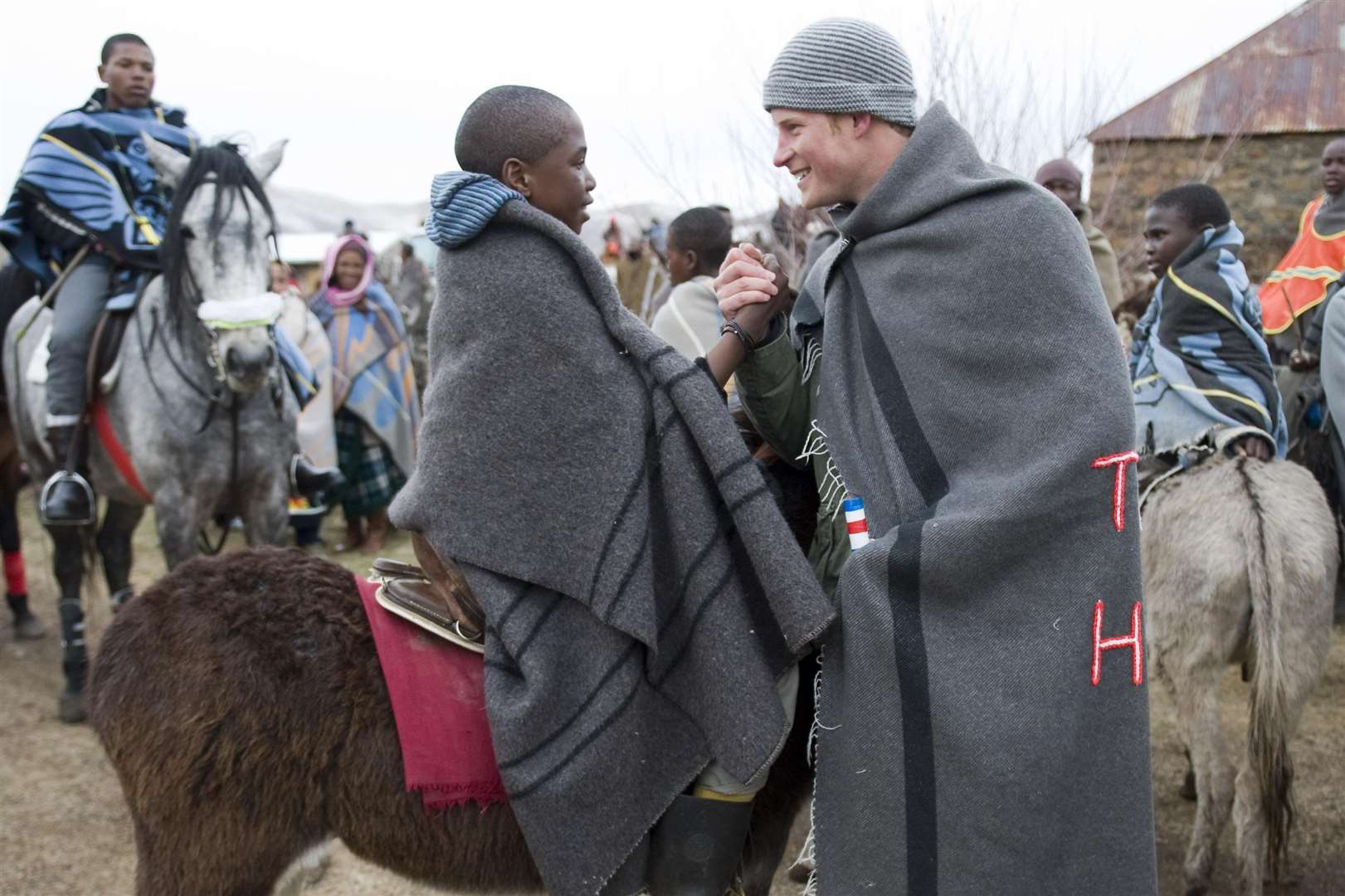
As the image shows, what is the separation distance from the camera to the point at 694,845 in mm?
2133

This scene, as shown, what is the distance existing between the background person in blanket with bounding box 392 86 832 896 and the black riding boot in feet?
12.8

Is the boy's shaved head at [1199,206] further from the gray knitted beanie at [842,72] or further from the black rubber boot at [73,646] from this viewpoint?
the black rubber boot at [73,646]

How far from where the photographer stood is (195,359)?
498cm

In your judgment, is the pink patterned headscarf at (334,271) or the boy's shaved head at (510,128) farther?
the pink patterned headscarf at (334,271)

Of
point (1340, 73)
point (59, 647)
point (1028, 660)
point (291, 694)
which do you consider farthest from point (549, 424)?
point (1340, 73)

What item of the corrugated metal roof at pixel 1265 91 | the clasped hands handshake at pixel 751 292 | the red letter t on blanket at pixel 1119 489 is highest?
the corrugated metal roof at pixel 1265 91

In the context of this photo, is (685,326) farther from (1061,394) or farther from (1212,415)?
(1061,394)

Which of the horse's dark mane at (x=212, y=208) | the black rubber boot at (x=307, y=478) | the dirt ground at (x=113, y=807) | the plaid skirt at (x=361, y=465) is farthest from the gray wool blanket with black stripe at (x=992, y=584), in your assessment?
the plaid skirt at (x=361, y=465)

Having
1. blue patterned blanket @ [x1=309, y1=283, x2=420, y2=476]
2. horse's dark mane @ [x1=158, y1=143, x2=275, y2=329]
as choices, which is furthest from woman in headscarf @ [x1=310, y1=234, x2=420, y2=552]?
horse's dark mane @ [x1=158, y1=143, x2=275, y2=329]

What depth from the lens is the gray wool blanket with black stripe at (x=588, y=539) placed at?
1942 millimetres

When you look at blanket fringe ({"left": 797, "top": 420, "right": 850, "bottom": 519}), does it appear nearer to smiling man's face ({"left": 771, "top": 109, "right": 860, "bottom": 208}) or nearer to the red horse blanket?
smiling man's face ({"left": 771, "top": 109, "right": 860, "bottom": 208})

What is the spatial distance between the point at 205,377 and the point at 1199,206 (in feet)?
14.3

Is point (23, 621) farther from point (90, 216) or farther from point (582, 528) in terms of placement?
point (582, 528)

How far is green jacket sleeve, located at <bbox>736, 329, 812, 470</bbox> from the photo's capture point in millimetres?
2221
